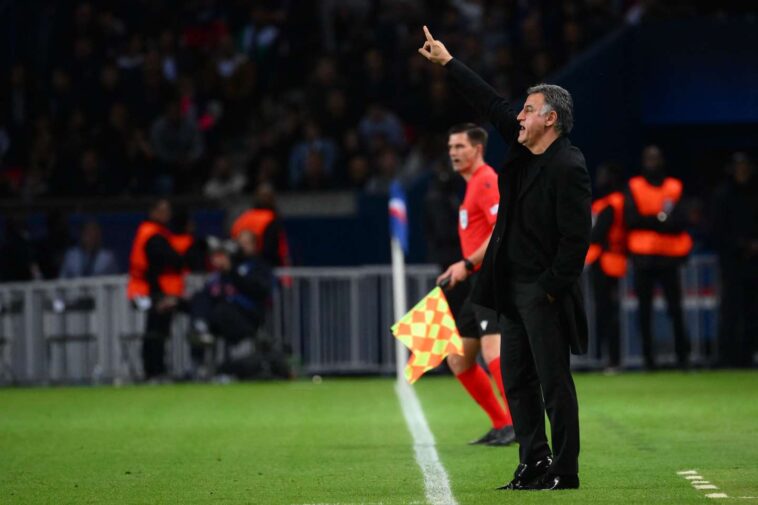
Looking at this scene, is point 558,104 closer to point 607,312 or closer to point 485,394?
point 485,394

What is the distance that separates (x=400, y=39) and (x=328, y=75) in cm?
126

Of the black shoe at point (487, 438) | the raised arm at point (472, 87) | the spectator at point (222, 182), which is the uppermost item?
the spectator at point (222, 182)

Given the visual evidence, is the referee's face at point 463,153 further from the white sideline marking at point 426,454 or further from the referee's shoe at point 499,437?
the white sideline marking at point 426,454

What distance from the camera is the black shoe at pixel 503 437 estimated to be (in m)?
11.5

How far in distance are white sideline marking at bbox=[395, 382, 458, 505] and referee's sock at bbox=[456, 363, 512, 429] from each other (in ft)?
1.42

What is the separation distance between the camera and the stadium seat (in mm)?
20656

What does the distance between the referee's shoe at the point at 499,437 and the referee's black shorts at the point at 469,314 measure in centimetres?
63

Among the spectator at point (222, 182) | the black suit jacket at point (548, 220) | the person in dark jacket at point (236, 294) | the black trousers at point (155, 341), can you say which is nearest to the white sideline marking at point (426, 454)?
the black suit jacket at point (548, 220)

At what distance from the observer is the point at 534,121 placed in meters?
8.48

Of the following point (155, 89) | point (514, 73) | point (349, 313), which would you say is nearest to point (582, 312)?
point (349, 313)

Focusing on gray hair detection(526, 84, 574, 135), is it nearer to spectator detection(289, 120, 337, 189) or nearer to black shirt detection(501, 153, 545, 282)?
black shirt detection(501, 153, 545, 282)

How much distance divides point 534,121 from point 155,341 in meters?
12.4

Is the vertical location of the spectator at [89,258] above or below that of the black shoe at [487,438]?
above

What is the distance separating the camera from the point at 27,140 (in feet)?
85.6
